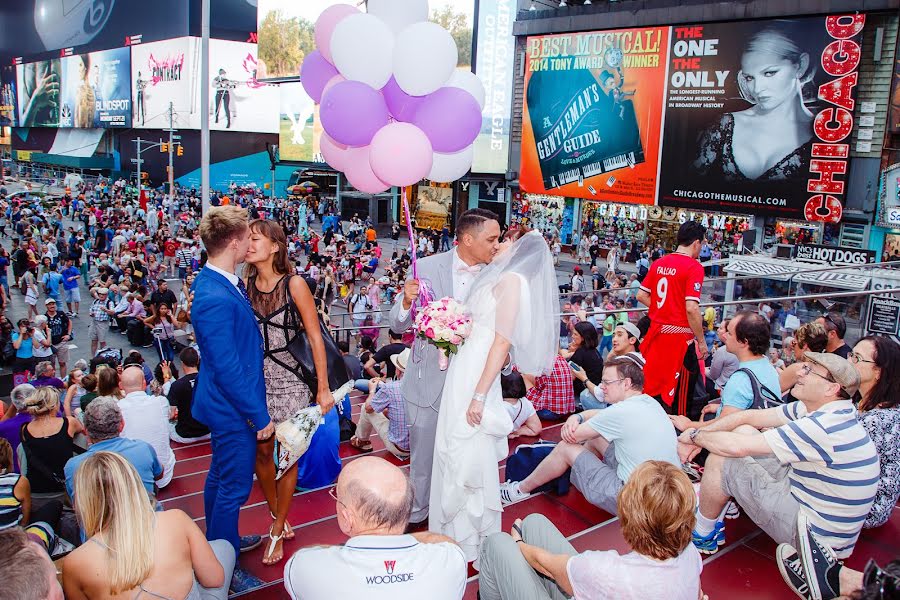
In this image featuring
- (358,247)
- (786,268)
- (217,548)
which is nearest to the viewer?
(217,548)

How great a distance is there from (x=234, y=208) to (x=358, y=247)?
2347 cm

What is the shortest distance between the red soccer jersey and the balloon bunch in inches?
70.8

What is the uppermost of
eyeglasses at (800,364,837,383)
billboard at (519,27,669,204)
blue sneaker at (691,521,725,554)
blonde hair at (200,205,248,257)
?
billboard at (519,27,669,204)

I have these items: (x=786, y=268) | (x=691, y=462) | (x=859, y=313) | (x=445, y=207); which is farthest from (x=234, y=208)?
(x=445, y=207)

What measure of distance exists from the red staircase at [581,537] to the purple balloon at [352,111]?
88.6 inches

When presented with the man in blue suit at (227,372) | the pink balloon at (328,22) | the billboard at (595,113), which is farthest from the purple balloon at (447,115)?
the billboard at (595,113)

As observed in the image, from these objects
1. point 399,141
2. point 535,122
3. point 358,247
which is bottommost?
point 358,247

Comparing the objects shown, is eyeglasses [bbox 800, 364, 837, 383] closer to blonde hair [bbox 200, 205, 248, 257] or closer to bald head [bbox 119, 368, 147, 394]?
blonde hair [bbox 200, 205, 248, 257]

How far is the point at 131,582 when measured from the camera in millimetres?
Answer: 2252

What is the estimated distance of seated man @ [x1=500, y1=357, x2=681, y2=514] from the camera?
11.4ft

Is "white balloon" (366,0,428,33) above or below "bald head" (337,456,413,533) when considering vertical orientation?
above

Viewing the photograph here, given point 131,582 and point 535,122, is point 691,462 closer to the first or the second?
point 131,582

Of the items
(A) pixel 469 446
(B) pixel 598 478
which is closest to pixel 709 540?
(B) pixel 598 478

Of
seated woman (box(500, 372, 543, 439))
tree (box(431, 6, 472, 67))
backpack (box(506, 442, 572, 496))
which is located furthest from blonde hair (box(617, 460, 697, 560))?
tree (box(431, 6, 472, 67))
